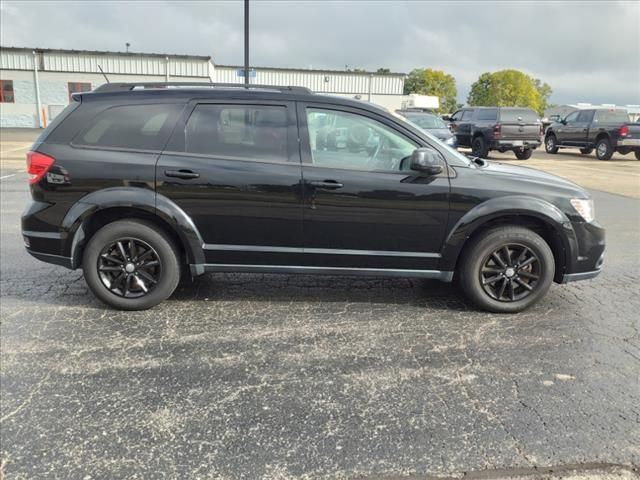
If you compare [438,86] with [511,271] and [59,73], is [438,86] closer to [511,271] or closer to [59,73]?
[59,73]

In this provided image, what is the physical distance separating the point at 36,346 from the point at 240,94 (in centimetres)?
242

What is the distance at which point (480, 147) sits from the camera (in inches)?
762

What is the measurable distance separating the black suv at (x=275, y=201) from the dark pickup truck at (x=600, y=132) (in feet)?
59.4

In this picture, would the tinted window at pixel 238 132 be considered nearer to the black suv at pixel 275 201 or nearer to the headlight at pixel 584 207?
the black suv at pixel 275 201

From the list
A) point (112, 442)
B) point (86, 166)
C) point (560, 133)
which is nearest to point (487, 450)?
point (112, 442)

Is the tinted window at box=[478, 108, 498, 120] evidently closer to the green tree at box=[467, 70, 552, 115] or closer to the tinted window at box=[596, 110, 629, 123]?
the tinted window at box=[596, 110, 629, 123]

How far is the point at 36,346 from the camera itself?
3.68 m

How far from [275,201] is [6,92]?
42881 mm

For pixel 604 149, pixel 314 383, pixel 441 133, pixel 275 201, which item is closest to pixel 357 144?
pixel 275 201

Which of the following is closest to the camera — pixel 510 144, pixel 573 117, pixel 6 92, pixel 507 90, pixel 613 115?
pixel 510 144

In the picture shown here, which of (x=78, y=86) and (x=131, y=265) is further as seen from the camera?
(x=78, y=86)

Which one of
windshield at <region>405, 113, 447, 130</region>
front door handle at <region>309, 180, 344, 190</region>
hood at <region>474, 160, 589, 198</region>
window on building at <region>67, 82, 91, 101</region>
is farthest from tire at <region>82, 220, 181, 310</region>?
window on building at <region>67, 82, 91, 101</region>

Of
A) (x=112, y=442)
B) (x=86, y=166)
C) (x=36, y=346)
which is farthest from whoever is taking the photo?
(x=86, y=166)

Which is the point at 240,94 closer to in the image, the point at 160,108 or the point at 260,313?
the point at 160,108
